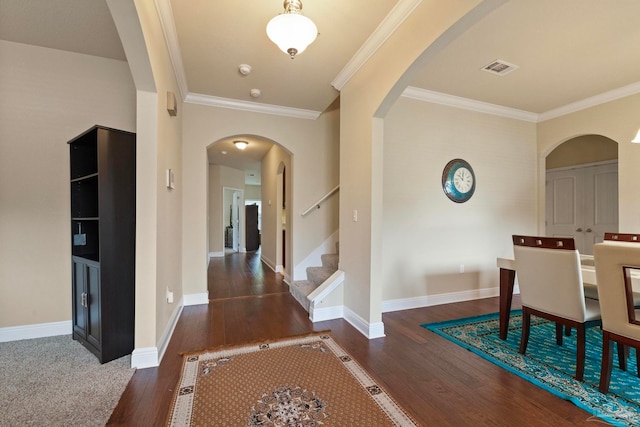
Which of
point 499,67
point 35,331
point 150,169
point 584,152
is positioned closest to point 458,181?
point 499,67

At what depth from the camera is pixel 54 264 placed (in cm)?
252

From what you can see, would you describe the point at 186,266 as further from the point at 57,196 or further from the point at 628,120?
the point at 628,120

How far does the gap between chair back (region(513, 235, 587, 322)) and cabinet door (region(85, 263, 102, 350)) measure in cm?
327

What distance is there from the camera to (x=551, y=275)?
1.94 m

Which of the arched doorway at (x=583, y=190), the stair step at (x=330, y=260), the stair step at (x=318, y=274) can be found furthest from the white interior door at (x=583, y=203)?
the stair step at (x=318, y=274)

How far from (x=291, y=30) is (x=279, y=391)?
227 centimetres

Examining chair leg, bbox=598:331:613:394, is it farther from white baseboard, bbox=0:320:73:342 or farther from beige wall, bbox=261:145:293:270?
white baseboard, bbox=0:320:73:342

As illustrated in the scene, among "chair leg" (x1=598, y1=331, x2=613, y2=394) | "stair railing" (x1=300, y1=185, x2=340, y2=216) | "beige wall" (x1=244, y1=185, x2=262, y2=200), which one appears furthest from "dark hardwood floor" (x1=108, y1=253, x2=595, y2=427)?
"beige wall" (x1=244, y1=185, x2=262, y2=200)

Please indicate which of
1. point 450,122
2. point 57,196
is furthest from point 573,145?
point 57,196

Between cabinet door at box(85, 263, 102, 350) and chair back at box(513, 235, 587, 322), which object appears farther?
cabinet door at box(85, 263, 102, 350)

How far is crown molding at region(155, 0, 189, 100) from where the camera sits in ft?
6.42

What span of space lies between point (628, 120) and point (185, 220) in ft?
18.0

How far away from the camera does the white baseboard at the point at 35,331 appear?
7.82 ft

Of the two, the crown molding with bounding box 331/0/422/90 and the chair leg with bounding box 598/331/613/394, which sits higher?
the crown molding with bounding box 331/0/422/90
